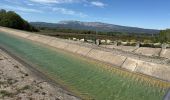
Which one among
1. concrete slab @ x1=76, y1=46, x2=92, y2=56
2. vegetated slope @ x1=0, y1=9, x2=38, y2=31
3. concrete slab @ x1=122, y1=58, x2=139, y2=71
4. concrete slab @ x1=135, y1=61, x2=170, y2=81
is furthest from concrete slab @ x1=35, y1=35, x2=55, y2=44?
vegetated slope @ x1=0, y1=9, x2=38, y2=31

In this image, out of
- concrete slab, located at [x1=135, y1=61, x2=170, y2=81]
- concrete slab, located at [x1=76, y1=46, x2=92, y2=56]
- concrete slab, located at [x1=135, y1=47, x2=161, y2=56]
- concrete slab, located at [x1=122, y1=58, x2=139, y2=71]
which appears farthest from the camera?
concrete slab, located at [x1=135, y1=47, x2=161, y2=56]

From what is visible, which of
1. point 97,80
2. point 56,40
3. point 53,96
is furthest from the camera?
point 56,40

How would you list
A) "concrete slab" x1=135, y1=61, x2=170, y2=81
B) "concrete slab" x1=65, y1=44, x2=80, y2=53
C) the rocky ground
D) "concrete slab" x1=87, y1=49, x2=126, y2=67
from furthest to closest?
"concrete slab" x1=65, y1=44, x2=80, y2=53, "concrete slab" x1=87, y1=49, x2=126, y2=67, "concrete slab" x1=135, y1=61, x2=170, y2=81, the rocky ground

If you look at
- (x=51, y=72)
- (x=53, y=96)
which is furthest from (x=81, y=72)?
(x=53, y=96)

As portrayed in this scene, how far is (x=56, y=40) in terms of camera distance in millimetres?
61656

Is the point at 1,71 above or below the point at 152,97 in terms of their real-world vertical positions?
above

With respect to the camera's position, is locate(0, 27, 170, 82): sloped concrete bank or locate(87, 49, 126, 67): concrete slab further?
locate(87, 49, 126, 67): concrete slab

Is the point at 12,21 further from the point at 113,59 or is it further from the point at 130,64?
the point at 130,64

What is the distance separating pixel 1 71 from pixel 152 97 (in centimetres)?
1348

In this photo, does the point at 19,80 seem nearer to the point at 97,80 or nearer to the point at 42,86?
the point at 42,86

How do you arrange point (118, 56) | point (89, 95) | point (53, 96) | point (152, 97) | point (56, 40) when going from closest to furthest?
1. point (53, 96)
2. point (89, 95)
3. point (152, 97)
4. point (118, 56)
5. point (56, 40)

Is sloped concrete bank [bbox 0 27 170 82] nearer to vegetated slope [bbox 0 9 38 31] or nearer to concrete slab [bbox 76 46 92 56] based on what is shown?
concrete slab [bbox 76 46 92 56]

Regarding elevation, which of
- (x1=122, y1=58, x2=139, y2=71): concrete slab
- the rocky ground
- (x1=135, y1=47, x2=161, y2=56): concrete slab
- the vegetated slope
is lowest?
(x1=135, y1=47, x2=161, y2=56): concrete slab

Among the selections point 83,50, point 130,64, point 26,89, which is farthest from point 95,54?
point 26,89
